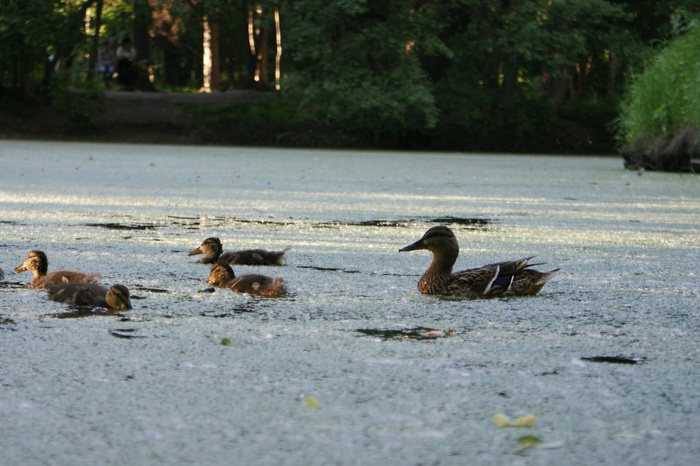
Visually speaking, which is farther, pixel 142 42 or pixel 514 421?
pixel 142 42

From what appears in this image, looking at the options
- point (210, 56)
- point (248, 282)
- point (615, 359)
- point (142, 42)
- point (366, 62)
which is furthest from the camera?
point (210, 56)

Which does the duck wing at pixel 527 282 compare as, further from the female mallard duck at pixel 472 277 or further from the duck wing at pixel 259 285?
the duck wing at pixel 259 285

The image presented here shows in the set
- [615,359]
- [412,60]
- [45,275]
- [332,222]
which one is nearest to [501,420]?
[615,359]

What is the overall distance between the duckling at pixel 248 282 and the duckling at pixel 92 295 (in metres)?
0.49

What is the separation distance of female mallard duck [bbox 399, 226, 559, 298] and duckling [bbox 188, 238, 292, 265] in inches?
37.3

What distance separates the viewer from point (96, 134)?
22.6 meters

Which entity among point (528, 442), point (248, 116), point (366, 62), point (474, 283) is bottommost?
point (528, 442)

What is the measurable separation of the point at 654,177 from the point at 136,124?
13.2 metres

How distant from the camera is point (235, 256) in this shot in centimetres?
476

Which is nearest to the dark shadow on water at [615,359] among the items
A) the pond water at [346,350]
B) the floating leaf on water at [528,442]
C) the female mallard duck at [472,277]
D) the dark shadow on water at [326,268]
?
the pond water at [346,350]

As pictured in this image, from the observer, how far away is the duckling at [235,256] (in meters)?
4.65

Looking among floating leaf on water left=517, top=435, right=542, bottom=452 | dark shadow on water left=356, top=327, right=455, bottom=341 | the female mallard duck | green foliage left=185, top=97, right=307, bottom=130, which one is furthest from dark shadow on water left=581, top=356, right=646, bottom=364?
green foliage left=185, top=97, right=307, bottom=130

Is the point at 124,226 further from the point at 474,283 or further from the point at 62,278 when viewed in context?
the point at 474,283

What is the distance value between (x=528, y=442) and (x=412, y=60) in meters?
20.7
